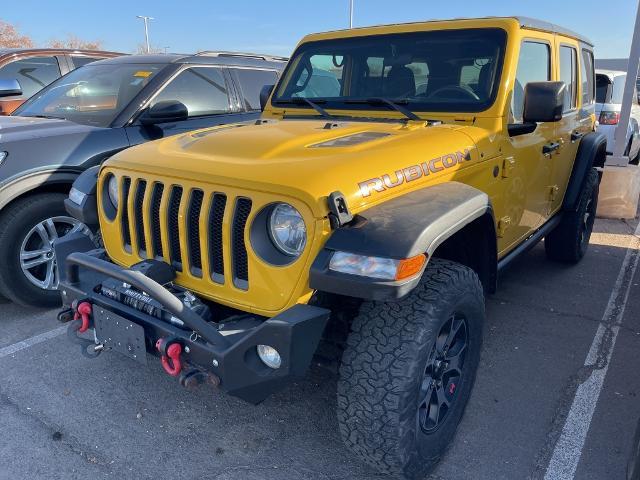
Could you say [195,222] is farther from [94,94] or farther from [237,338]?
[94,94]

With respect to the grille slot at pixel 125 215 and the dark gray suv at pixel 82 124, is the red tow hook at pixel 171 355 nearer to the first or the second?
the grille slot at pixel 125 215

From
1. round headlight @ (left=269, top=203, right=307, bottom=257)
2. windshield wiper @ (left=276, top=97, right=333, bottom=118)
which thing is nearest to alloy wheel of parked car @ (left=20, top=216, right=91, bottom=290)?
windshield wiper @ (left=276, top=97, right=333, bottom=118)

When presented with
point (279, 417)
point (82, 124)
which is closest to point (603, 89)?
point (82, 124)

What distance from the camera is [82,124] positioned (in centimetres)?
430

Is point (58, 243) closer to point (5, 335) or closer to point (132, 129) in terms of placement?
point (5, 335)

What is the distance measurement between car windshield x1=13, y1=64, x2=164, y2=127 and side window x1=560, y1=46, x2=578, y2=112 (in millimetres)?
3252

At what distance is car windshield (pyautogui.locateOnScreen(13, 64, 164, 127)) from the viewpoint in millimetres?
4469

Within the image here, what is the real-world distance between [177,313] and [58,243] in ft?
3.81

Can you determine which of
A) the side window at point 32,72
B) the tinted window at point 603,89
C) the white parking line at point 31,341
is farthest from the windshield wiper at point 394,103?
the tinted window at point 603,89

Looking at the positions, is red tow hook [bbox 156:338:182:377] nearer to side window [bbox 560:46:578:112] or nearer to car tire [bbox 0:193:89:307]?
car tire [bbox 0:193:89:307]

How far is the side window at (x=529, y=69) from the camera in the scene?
3207 mm

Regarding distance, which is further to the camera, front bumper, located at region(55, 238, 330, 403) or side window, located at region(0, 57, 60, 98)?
side window, located at region(0, 57, 60, 98)

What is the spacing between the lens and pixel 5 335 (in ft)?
12.1

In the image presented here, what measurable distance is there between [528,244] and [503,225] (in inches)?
27.6
